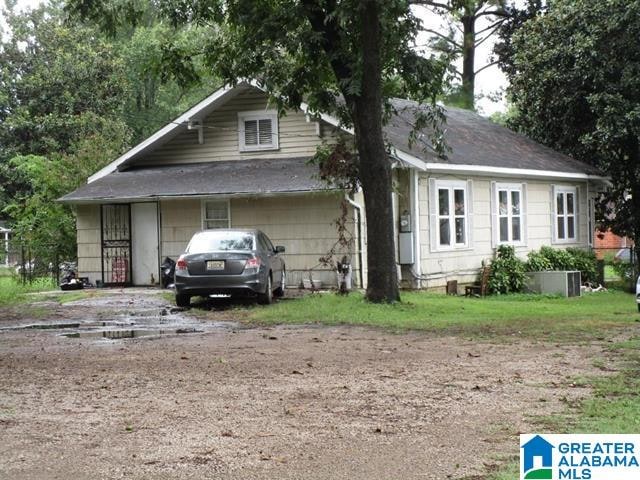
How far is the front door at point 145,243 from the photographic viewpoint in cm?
2434

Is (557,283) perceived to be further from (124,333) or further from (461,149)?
(124,333)

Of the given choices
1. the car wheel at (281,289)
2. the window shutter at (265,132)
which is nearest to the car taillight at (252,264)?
the car wheel at (281,289)

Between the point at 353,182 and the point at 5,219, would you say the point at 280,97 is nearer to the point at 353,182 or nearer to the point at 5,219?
the point at 353,182

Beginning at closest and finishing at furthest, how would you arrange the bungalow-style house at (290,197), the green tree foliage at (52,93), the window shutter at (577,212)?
the bungalow-style house at (290,197) < the window shutter at (577,212) < the green tree foliage at (52,93)

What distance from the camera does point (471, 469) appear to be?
606 cm

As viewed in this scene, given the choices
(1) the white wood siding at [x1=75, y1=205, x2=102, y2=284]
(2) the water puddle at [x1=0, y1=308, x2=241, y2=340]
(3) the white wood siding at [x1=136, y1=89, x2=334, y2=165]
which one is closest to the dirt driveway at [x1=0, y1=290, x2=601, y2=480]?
(2) the water puddle at [x1=0, y1=308, x2=241, y2=340]

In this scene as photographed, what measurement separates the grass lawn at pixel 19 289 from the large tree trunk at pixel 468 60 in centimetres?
2488

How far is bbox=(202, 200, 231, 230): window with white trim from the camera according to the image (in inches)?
935

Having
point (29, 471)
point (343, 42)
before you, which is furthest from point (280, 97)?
point (29, 471)

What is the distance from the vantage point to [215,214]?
2388cm

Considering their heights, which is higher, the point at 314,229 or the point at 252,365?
the point at 314,229

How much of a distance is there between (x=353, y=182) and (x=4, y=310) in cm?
801

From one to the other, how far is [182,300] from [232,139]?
24.1 ft

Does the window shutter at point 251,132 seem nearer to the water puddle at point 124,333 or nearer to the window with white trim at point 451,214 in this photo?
the window with white trim at point 451,214
